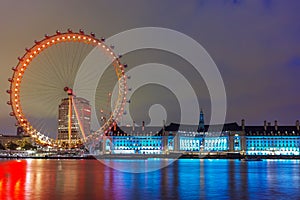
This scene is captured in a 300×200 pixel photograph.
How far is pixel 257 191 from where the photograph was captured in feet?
69.2

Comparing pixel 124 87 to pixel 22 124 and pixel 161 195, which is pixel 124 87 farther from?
pixel 161 195

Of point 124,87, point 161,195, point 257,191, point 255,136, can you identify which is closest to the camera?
point 161,195

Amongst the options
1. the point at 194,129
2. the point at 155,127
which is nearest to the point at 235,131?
the point at 194,129

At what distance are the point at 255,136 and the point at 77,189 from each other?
311 feet

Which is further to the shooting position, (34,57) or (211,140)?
(211,140)

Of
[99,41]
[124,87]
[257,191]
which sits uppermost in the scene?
[99,41]

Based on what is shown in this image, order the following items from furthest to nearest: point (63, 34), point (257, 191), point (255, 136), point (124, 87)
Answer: point (255, 136) < point (124, 87) < point (63, 34) < point (257, 191)

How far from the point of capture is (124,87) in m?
48.4

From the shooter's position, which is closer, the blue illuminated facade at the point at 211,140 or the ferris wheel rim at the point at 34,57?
the ferris wheel rim at the point at 34,57

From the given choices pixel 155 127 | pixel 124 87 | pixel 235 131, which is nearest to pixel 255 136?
pixel 235 131

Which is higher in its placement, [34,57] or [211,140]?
[34,57]

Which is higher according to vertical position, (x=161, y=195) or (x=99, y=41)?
(x=99, y=41)

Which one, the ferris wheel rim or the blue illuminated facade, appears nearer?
the ferris wheel rim

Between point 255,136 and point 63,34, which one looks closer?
point 63,34
